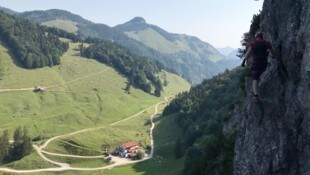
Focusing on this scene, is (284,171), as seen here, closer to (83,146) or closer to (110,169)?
(110,169)

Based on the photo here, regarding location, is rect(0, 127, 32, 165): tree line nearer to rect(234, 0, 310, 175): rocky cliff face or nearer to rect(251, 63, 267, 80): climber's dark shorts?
rect(234, 0, 310, 175): rocky cliff face

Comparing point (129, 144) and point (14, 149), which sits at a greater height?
point (129, 144)

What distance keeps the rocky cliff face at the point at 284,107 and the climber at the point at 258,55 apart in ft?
2.57

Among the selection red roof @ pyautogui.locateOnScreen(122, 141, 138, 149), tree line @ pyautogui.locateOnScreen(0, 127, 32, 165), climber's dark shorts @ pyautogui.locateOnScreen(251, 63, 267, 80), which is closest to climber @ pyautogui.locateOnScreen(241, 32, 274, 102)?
climber's dark shorts @ pyautogui.locateOnScreen(251, 63, 267, 80)

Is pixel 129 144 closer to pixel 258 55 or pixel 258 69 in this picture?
pixel 258 69

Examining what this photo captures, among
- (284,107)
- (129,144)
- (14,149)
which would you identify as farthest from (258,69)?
(14,149)

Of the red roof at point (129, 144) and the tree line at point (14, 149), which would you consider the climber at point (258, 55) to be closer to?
Result: the red roof at point (129, 144)

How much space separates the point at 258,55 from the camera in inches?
1083

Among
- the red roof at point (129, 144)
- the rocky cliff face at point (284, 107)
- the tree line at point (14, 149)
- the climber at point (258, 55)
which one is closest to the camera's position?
the rocky cliff face at point (284, 107)

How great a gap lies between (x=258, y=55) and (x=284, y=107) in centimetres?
402

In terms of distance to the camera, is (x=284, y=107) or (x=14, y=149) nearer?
(x=284, y=107)

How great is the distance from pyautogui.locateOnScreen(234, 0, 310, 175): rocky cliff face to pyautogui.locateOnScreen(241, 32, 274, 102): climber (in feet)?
2.57

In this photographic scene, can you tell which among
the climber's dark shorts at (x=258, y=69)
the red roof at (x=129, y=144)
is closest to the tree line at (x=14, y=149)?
the red roof at (x=129, y=144)

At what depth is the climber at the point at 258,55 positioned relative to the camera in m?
27.0
